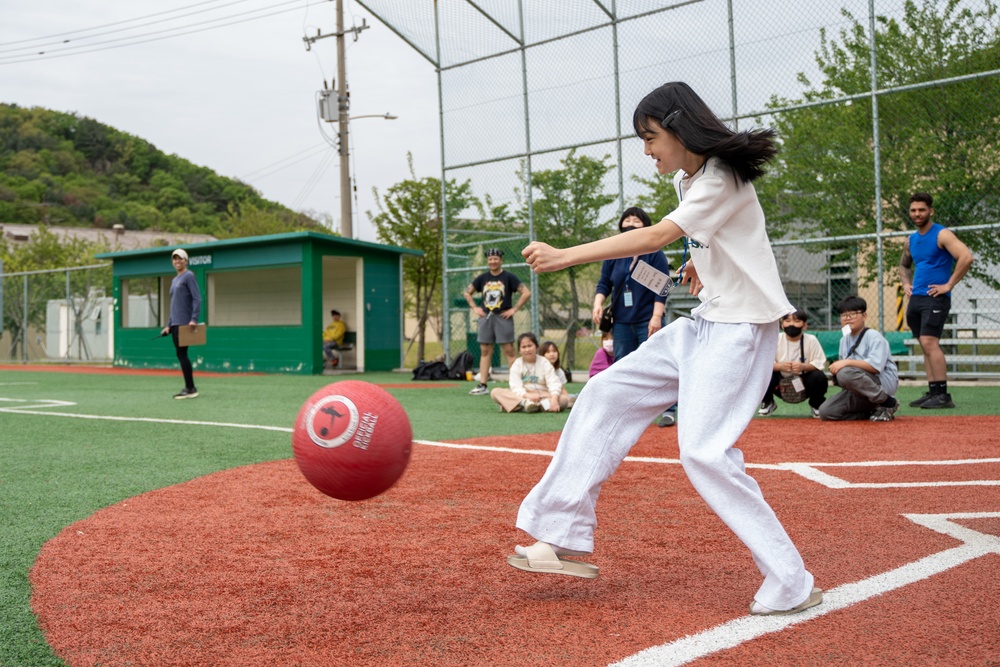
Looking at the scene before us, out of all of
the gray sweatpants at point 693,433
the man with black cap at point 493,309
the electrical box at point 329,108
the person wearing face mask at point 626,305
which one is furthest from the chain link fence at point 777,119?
the electrical box at point 329,108

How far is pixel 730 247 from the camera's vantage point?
320 centimetres

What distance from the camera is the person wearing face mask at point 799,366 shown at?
29.6 ft

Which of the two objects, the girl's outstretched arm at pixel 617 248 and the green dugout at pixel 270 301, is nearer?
the girl's outstretched arm at pixel 617 248

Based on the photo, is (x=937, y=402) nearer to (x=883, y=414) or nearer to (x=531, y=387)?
(x=883, y=414)

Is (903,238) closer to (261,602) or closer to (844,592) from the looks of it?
(844,592)

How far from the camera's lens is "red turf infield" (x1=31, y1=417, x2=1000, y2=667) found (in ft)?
9.01

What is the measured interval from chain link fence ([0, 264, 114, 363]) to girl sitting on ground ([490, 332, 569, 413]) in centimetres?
2076

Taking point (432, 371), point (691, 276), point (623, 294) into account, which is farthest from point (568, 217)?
point (691, 276)

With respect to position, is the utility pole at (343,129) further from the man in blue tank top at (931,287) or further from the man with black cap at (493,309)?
the man in blue tank top at (931,287)

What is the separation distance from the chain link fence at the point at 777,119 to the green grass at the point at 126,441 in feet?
8.65

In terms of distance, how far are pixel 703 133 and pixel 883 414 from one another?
6395 millimetres

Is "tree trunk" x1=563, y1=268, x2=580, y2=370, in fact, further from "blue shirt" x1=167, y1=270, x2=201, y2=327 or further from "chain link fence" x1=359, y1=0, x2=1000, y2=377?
"blue shirt" x1=167, y1=270, x2=201, y2=327

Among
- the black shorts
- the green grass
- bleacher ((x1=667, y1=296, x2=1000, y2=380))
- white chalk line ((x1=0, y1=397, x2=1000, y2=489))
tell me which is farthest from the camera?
bleacher ((x1=667, y1=296, x2=1000, y2=380))

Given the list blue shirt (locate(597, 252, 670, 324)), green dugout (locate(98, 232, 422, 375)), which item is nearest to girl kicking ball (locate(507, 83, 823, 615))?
blue shirt (locate(597, 252, 670, 324))
